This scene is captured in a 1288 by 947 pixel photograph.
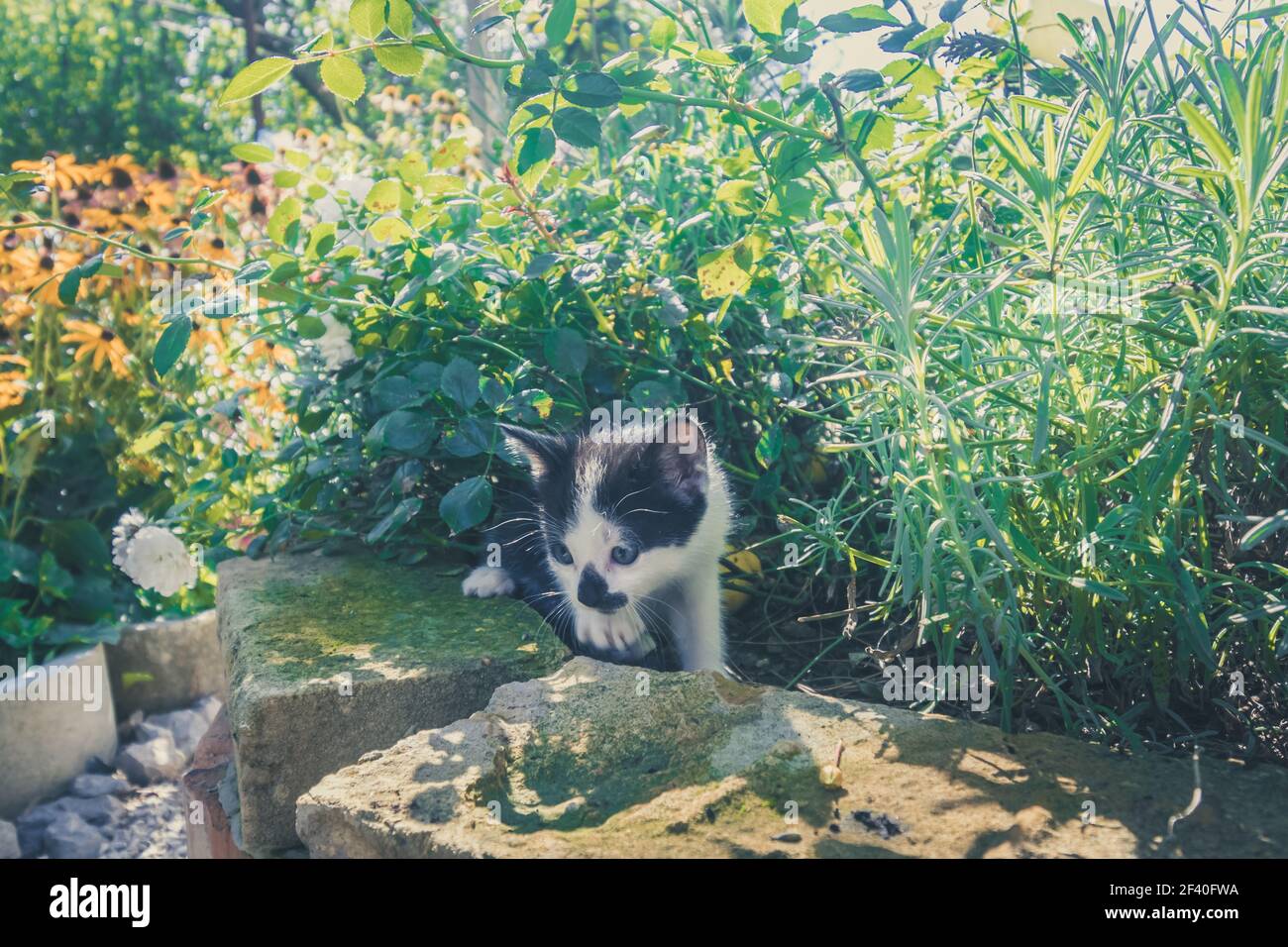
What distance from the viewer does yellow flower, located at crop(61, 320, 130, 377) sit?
145 inches

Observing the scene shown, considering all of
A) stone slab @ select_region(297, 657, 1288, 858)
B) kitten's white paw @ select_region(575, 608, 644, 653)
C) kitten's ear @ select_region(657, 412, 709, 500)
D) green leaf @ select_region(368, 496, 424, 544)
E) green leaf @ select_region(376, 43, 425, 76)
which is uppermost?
green leaf @ select_region(376, 43, 425, 76)

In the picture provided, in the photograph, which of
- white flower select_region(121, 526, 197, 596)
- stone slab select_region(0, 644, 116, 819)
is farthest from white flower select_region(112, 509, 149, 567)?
stone slab select_region(0, 644, 116, 819)

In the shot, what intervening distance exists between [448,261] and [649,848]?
1276mm

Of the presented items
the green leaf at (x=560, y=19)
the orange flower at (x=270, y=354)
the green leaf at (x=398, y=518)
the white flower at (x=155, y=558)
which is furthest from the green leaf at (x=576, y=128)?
the white flower at (x=155, y=558)

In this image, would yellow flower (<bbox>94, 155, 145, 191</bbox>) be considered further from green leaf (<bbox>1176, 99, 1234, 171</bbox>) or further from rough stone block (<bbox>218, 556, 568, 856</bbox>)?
green leaf (<bbox>1176, 99, 1234, 171</bbox>)

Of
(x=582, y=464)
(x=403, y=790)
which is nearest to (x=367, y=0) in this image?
(x=582, y=464)

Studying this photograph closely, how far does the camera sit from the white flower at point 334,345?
3.12m

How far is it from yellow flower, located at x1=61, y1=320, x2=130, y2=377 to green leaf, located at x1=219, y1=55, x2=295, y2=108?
215 cm

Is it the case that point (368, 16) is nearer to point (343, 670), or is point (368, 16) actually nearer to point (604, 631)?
point (343, 670)

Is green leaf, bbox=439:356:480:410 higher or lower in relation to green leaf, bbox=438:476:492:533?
higher

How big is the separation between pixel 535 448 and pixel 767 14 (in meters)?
0.97

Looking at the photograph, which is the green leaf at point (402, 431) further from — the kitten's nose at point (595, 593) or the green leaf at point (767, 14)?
the green leaf at point (767, 14)

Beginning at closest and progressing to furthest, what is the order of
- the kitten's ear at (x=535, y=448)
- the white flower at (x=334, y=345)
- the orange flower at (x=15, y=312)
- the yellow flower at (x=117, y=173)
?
the kitten's ear at (x=535, y=448) < the white flower at (x=334, y=345) < the orange flower at (x=15, y=312) < the yellow flower at (x=117, y=173)

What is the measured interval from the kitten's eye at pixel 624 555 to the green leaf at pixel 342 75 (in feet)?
3.38
